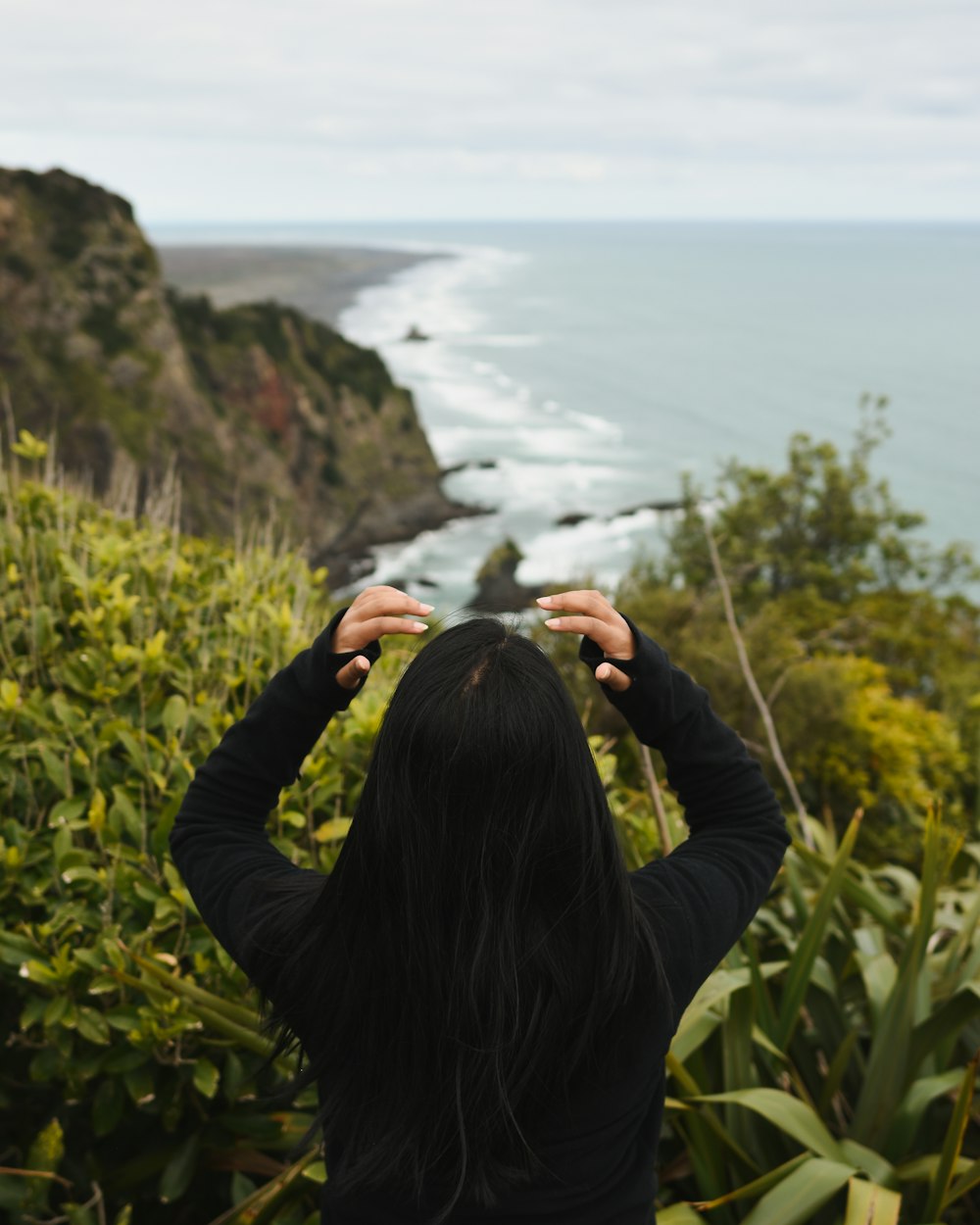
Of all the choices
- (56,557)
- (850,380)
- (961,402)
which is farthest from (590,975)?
(850,380)

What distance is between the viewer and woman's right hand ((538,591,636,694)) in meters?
1.39

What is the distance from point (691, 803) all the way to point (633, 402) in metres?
99.1

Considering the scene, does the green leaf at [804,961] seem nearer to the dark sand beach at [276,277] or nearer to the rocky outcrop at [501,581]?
the rocky outcrop at [501,581]

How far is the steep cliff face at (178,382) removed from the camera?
143ft

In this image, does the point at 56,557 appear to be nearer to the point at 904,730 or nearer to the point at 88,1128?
the point at 88,1128

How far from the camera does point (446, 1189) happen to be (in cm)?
133

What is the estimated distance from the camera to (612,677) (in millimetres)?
1443

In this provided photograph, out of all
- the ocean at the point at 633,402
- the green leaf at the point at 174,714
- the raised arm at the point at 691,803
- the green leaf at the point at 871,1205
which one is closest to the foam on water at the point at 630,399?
the ocean at the point at 633,402

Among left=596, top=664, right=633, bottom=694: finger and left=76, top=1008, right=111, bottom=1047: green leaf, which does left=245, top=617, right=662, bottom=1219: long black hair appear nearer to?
left=596, top=664, right=633, bottom=694: finger

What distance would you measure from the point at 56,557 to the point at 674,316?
525 ft

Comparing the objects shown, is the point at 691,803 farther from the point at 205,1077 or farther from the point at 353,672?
the point at 205,1077

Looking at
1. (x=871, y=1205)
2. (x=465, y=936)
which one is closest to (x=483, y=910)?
(x=465, y=936)

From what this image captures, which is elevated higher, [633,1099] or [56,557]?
[56,557]

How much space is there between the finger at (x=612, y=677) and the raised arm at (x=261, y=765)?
246 millimetres
